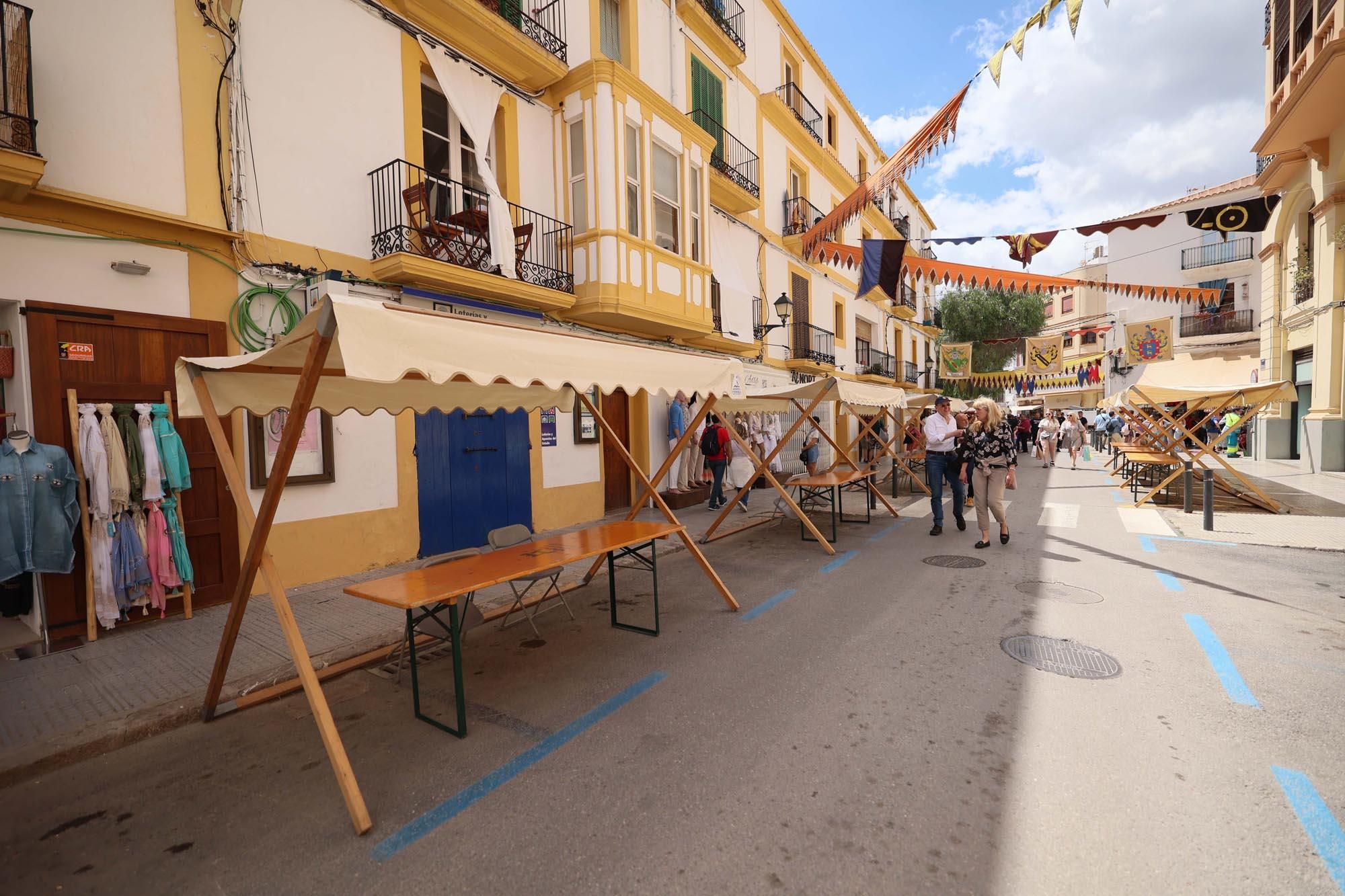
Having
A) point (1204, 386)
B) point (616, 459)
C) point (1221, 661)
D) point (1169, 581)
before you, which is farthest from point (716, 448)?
point (1204, 386)

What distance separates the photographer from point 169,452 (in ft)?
18.0

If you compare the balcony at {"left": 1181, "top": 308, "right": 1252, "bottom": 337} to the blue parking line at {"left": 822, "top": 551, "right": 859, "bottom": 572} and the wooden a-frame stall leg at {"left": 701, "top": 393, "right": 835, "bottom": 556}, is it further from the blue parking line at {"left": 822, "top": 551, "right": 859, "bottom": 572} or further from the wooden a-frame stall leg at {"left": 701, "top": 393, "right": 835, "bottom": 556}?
the blue parking line at {"left": 822, "top": 551, "right": 859, "bottom": 572}

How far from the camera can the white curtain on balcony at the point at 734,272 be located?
45.2 feet

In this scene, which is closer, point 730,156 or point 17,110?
point 17,110

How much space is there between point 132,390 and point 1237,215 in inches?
636

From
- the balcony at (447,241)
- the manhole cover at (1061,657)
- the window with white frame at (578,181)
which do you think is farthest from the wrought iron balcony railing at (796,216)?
the manhole cover at (1061,657)

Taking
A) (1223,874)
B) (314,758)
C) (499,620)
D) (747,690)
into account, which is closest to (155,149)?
(499,620)

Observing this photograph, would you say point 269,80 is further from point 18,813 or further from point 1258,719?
point 1258,719

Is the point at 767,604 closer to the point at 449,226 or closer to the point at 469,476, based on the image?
the point at 469,476

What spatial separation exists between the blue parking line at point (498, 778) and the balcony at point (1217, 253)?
38020 millimetres

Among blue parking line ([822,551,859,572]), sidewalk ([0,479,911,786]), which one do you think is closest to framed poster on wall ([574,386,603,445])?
sidewalk ([0,479,911,786])

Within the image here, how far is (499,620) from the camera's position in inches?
223

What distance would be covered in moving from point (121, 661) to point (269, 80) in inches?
236

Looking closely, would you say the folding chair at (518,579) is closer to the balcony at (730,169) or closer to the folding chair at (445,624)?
the folding chair at (445,624)
